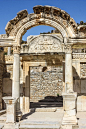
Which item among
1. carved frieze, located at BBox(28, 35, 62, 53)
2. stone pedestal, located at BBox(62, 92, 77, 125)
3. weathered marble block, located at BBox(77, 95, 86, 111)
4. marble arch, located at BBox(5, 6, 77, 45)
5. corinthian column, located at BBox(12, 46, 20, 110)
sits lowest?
weathered marble block, located at BBox(77, 95, 86, 111)

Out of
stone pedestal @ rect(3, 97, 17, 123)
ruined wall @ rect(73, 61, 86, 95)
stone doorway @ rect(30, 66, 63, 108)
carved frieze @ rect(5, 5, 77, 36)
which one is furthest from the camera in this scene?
stone doorway @ rect(30, 66, 63, 108)

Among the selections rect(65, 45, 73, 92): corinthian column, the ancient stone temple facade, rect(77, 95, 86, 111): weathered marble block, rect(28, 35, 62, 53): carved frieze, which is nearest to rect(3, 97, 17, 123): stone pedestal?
the ancient stone temple facade

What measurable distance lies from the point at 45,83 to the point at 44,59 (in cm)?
921

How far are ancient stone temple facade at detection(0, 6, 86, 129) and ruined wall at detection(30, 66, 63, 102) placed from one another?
27.4ft

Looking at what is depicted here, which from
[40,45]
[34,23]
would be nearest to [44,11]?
[34,23]

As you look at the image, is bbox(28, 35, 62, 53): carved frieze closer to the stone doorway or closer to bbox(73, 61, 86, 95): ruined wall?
bbox(73, 61, 86, 95): ruined wall

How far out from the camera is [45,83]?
21.7 m

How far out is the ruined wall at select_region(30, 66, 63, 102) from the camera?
69.1 feet

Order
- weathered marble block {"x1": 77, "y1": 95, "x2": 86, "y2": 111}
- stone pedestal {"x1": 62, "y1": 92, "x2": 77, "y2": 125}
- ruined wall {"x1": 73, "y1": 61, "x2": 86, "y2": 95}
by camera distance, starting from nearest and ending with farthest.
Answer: stone pedestal {"x1": 62, "y1": 92, "x2": 77, "y2": 125}
weathered marble block {"x1": 77, "y1": 95, "x2": 86, "y2": 111}
ruined wall {"x1": 73, "y1": 61, "x2": 86, "y2": 95}

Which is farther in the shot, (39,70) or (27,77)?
(39,70)

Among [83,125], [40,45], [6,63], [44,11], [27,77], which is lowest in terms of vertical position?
[83,125]

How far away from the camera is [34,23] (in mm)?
9969

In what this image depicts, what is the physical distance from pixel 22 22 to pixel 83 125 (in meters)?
6.11

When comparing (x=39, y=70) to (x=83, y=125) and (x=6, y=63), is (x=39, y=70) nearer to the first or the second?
(x=6, y=63)
